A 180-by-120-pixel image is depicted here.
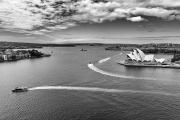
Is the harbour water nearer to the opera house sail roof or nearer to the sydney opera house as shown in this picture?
the sydney opera house

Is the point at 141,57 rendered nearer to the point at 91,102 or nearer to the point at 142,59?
the point at 142,59

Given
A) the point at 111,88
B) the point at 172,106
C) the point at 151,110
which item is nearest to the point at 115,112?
the point at 151,110

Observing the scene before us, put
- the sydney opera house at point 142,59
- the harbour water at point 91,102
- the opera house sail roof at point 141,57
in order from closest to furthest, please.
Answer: the harbour water at point 91,102 < the sydney opera house at point 142,59 < the opera house sail roof at point 141,57

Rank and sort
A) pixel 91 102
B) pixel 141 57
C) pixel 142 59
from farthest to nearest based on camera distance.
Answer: pixel 141 57 → pixel 142 59 → pixel 91 102

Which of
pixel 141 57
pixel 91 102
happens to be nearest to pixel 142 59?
pixel 141 57

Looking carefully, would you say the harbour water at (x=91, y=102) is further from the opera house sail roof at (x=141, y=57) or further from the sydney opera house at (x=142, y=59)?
the opera house sail roof at (x=141, y=57)

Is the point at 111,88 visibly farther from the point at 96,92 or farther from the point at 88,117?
the point at 88,117

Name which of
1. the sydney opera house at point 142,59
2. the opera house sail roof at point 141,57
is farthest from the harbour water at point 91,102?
the opera house sail roof at point 141,57

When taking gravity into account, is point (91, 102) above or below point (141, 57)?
below

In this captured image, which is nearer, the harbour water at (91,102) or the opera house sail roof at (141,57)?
the harbour water at (91,102)

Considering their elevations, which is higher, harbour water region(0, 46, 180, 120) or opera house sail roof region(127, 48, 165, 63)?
opera house sail roof region(127, 48, 165, 63)

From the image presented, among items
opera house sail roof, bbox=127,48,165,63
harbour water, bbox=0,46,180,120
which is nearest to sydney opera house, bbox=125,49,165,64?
opera house sail roof, bbox=127,48,165,63
